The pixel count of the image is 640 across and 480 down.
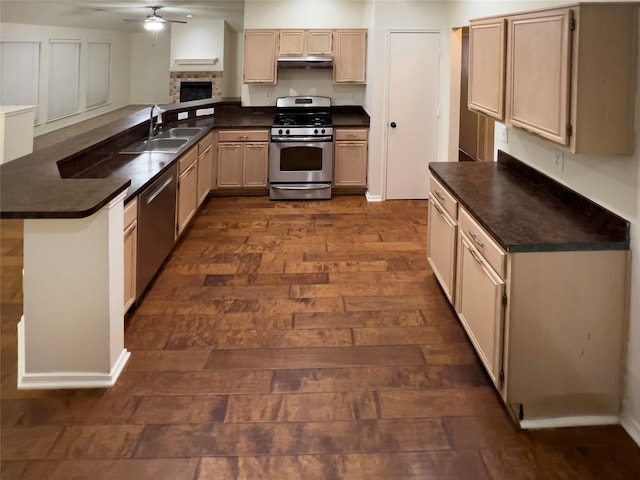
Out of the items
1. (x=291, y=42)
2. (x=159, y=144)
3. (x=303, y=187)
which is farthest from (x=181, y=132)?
(x=291, y=42)

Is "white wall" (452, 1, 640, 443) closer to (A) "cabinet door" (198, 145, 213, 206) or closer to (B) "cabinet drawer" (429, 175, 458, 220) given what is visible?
(B) "cabinet drawer" (429, 175, 458, 220)

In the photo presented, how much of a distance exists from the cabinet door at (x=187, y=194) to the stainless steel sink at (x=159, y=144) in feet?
0.71

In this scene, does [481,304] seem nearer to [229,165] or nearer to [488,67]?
[488,67]

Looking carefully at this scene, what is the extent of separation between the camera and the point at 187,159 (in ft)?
16.3

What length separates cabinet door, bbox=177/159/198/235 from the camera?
15.4ft

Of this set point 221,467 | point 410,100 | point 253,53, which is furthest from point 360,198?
point 221,467

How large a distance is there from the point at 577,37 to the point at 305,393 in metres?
1.90

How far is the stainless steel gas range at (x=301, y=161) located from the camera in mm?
6371

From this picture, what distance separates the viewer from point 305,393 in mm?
2596

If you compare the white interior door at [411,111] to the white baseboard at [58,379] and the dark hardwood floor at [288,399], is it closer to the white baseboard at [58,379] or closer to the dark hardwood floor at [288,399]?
the dark hardwood floor at [288,399]

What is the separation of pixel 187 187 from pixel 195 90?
7.08m

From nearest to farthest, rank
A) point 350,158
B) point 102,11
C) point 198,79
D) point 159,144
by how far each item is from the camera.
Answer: point 159,144, point 350,158, point 102,11, point 198,79

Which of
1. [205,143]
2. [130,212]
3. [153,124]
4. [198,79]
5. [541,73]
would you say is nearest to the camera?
[541,73]

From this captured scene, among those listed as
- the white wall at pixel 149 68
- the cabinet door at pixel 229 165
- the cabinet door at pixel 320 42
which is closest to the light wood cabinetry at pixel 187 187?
the cabinet door at pixel 229 165
